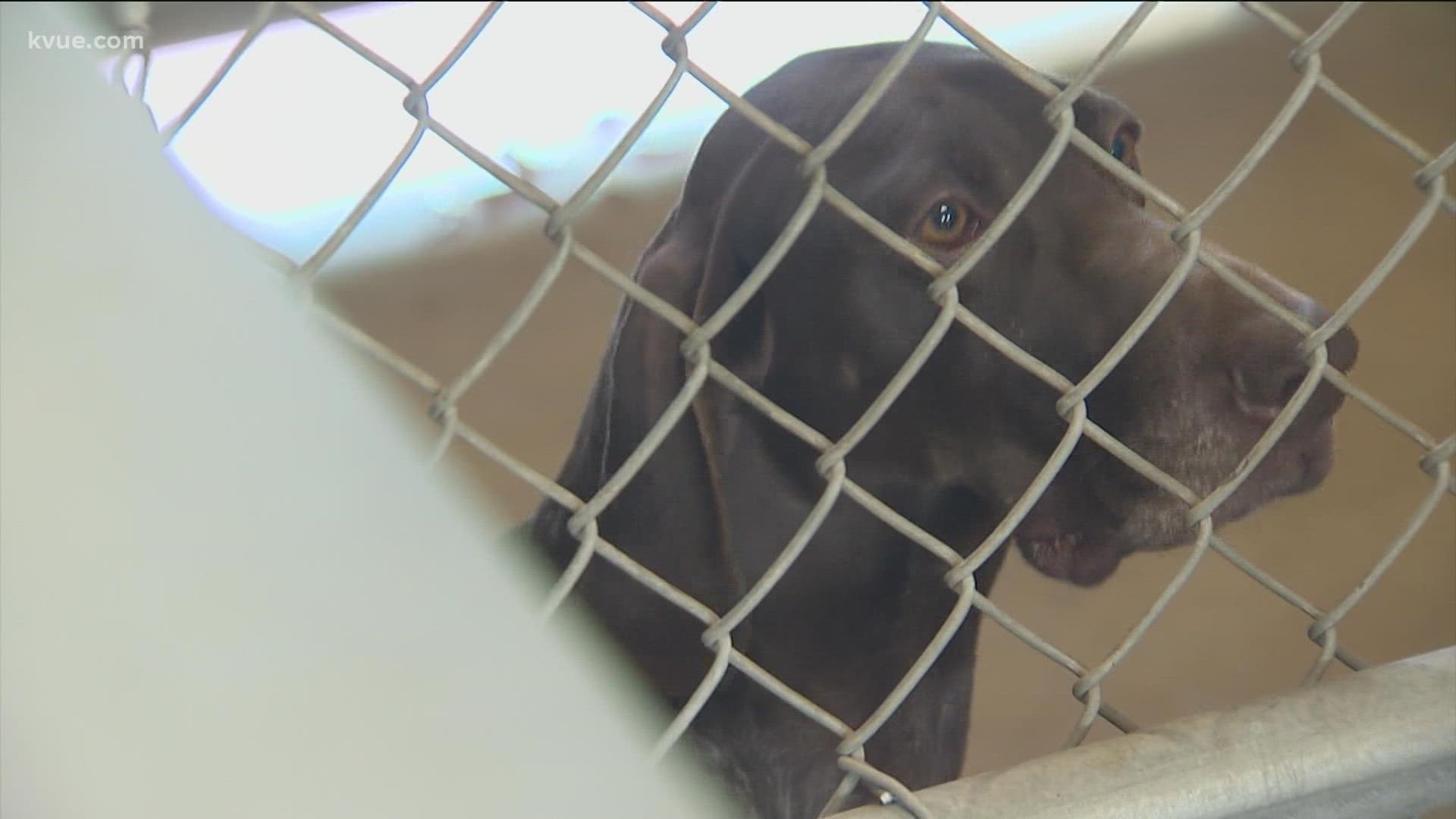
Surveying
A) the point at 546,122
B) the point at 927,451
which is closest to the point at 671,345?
the point at 927,451

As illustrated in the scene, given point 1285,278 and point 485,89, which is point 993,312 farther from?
point 485,89

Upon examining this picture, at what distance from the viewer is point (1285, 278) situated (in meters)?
1.53

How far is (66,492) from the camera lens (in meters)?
0.65

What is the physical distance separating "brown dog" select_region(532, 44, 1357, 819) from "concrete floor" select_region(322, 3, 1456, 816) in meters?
0.17

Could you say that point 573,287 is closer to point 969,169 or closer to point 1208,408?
point 969,169

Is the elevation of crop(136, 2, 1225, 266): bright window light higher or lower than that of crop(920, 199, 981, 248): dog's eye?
higher

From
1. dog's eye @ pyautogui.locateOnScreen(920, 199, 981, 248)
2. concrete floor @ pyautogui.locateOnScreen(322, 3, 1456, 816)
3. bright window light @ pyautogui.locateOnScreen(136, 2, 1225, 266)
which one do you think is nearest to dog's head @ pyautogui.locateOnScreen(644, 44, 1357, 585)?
dog's eye @ pyautogui.locateOnScreen(920, 199, 981, 248)

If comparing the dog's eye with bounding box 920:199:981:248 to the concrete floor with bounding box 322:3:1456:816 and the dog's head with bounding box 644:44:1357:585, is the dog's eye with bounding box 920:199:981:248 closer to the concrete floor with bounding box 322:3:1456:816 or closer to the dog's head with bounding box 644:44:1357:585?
the dog's head with bounding box 644:44:1357:585

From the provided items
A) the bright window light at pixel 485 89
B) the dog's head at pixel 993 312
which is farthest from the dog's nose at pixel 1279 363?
the bright window light at pixel 485 89

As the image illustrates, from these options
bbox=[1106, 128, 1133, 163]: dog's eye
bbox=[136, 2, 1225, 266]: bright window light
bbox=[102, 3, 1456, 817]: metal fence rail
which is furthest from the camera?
bbox=[136, 2, 1225, 266]: bright window light

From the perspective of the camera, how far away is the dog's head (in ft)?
4.03

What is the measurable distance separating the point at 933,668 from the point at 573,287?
2.52m

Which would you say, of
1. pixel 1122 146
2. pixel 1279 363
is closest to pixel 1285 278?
pixel 1122 146

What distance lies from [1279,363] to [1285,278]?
409mm
